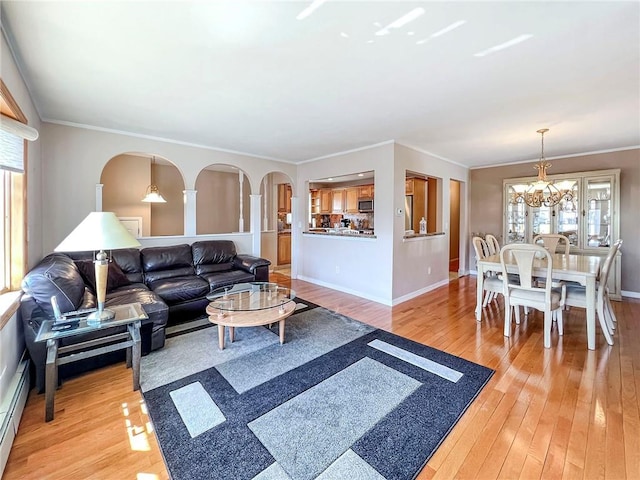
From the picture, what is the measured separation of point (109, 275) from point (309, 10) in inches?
134

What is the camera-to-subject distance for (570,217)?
489 cm

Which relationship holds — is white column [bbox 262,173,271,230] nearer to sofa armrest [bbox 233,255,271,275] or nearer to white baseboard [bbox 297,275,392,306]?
white baseboard [bbox 297,275,392,306]

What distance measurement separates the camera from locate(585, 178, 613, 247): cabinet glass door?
4570 mm

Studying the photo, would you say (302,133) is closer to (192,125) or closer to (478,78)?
(192,125)

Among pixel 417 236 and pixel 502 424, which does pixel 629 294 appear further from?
pixel 502 424

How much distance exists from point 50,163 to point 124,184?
211 centimetres

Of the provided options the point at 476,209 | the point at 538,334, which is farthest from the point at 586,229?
the point at 538,334

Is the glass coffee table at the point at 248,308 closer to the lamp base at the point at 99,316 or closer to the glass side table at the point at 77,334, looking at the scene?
the glass side table at the point at 77,334

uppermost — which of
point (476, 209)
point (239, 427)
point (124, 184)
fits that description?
point (124, 184)

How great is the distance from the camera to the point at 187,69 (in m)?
2.20

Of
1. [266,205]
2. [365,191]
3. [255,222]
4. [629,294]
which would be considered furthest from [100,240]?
[629,294]

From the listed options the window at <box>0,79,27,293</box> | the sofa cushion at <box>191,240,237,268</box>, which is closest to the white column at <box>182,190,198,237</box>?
the sofa cushion at <box>191,240,237,268</box>

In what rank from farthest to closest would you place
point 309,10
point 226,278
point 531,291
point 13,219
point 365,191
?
point 365,191 → point 226,278 → point 531,291 → point 13,219 → point 309,10

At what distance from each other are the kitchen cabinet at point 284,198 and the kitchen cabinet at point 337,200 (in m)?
1.36
